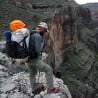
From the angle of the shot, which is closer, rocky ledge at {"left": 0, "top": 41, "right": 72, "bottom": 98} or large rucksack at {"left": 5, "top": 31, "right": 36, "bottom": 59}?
large rucksack at {"left": 5, "top": 31, "right": 36, "bottom": 59}

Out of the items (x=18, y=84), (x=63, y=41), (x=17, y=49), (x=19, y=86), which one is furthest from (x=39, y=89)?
(x=63, y=41)

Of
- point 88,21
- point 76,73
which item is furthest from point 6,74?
point 88,21

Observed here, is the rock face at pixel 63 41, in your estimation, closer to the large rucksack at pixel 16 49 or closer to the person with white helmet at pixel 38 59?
the person with white helmet at pixel 38 59

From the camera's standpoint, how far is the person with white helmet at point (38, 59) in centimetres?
963

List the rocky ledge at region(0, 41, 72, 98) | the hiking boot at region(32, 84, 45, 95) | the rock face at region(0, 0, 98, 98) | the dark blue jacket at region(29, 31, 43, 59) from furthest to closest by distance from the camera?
the rock face at region(0, 0, 98, 98), the rocky ledge at region(0, 41, 72, 98), the hiking boot at region(32, 84, 45, 95), the dark blue jacket at region(29, 31, 43, 59)

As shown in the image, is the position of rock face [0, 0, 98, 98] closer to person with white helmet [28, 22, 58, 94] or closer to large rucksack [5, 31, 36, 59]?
person with white helmet [28, 22, 58, 94]

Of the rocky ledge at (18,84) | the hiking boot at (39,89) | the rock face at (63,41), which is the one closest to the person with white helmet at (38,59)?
the hiking boot at (39,89)

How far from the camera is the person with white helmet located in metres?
9.63

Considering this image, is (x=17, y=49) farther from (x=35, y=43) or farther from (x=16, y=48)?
(x=35, y=43)

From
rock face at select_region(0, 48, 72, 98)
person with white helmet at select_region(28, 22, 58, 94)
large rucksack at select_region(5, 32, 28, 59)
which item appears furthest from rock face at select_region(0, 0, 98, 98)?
large rucksack at select_region(5, 32, 28, 59)

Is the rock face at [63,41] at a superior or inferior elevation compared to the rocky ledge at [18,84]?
inferior

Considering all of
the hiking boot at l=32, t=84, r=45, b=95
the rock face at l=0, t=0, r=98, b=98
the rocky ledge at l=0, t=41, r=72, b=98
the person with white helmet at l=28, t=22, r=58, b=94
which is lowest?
the rock face at l=0, t=0, r=98, b=98

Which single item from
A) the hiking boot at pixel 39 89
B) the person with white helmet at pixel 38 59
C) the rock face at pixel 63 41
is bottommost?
the rock face at pixel 63 41

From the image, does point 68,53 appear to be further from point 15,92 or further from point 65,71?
point 15,92
